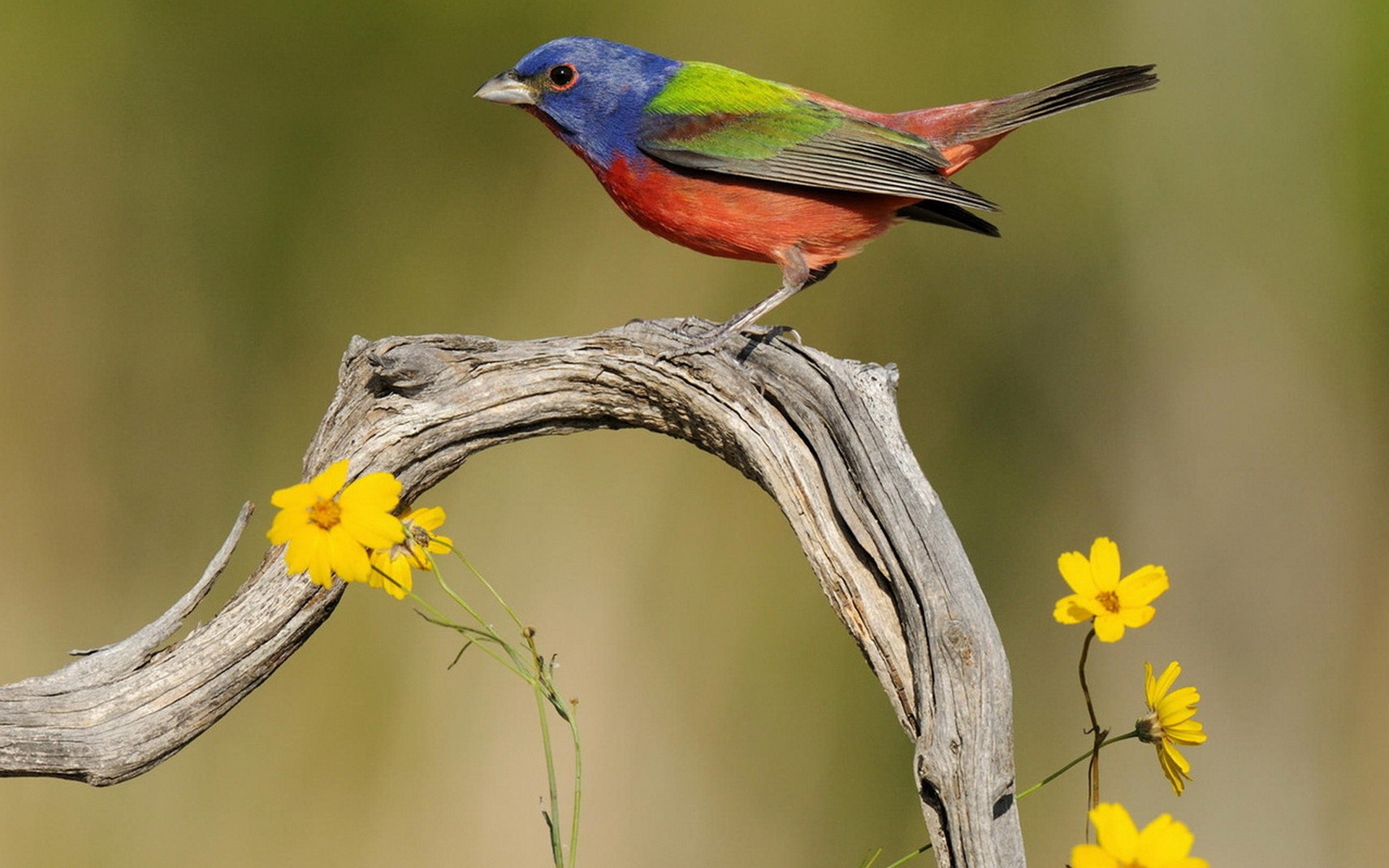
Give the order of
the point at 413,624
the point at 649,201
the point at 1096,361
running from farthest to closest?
the point at 1096,361, the point at 413,624, the point at 649,201

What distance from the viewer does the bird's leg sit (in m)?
3.02

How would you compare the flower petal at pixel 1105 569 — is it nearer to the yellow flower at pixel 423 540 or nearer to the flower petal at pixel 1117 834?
the flower petal at pixel 1117 834

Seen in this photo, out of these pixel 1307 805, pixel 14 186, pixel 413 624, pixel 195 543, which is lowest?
pixel 1307 805

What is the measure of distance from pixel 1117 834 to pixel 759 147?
2.28 meters

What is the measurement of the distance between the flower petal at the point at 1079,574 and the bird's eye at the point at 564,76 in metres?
2.11

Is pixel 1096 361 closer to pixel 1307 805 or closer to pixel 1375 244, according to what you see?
pixel 1375 244

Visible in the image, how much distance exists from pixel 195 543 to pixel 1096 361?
4063mm

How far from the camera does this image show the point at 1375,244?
5.76 metres

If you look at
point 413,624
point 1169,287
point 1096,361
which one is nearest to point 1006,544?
point 1096,361

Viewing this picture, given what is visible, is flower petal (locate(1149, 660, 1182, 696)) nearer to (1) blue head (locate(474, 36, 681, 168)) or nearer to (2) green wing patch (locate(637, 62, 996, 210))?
(2) green wing patch (locate(637, 62, 996, 210))

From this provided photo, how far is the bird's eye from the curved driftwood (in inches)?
36.4

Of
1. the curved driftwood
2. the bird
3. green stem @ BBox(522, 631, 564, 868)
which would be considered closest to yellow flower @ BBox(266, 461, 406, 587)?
green stem @ BBox(522, 631, 564, 868)

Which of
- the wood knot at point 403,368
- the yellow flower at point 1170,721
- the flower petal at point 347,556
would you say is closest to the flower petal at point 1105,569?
the yellow flower at point 1170,721

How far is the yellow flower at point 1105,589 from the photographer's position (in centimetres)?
211
